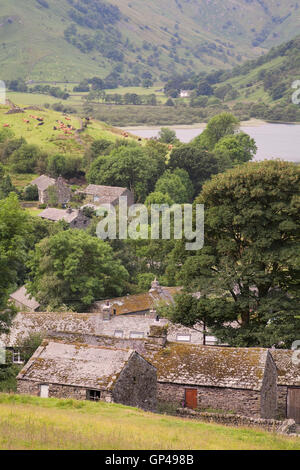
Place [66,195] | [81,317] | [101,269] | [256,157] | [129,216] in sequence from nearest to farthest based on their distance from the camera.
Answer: [81,317] → [101,269] → [129,216] → [66,195] → [256,157]

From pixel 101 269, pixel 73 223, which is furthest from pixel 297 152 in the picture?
pixel 101 269

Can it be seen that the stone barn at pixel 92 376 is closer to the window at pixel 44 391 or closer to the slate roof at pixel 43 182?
the window at pixel 44 391

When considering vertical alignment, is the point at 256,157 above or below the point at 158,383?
above

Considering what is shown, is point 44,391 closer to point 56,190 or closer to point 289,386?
point 289,386

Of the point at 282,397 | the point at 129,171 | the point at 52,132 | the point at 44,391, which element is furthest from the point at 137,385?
the point at 52,132

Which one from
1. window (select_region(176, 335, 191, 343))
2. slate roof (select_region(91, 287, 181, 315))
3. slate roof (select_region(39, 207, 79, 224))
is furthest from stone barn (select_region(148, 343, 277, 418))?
slate roof (select_region(39, 207, 79, 224))

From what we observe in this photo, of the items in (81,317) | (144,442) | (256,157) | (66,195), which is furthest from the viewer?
(256,157)

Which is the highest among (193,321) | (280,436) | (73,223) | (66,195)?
(66,195)
